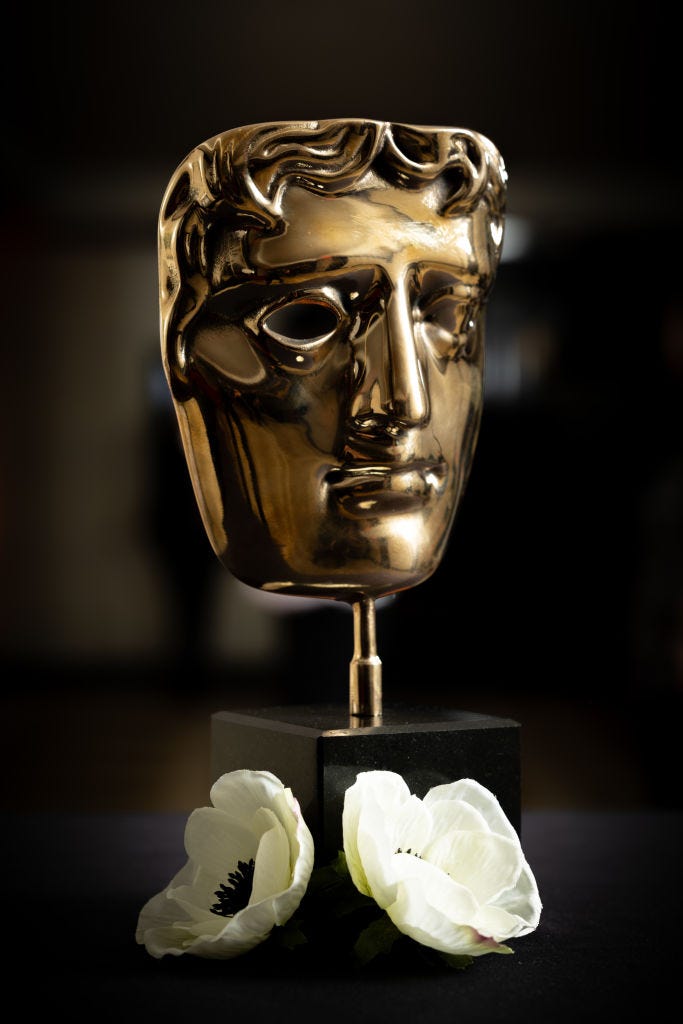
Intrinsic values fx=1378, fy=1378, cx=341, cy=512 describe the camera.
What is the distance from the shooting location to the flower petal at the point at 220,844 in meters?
1.17

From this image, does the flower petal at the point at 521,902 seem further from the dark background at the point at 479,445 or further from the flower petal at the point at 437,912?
the dark background at the point at 479,445

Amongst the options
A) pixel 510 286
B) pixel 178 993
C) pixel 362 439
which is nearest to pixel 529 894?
pixel 178 993

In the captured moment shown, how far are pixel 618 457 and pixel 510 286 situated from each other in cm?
37

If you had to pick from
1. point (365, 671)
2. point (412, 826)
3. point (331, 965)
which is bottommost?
point (331, 965)

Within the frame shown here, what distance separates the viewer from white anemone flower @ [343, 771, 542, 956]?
1058mm

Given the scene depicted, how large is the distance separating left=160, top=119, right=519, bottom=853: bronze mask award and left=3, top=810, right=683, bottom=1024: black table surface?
15 cm

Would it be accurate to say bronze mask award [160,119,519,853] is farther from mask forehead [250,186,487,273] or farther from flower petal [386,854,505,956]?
flower petal [386,854,505,956]

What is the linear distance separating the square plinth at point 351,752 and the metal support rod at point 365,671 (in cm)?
2

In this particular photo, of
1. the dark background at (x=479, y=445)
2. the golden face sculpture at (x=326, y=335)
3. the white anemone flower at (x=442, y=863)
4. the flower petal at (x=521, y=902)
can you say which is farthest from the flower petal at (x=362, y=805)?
the dark background at (x=479, y=445)

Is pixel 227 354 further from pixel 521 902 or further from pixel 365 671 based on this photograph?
pixel 521 902

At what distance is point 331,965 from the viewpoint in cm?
112

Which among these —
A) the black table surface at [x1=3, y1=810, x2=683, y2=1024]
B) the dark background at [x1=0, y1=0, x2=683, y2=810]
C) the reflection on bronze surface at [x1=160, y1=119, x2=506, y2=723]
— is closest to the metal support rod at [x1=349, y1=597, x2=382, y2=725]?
the reflection on bronze surface at [x1=160, y1=119, x2=506, y2=723]

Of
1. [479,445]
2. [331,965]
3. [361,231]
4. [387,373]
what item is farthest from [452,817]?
[479,445]

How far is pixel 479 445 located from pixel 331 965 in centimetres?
146
